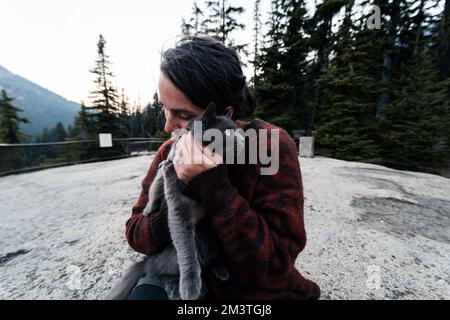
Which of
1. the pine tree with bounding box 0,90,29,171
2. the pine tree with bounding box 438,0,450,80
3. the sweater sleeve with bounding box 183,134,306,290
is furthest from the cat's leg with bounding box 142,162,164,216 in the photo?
the pine tree with bounding box 0,90,29,171

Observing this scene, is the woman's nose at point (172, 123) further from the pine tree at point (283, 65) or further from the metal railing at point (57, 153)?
the pine tree at point (283, 65)

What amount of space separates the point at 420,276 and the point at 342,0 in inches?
475

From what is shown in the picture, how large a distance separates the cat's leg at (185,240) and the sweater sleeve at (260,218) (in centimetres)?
9

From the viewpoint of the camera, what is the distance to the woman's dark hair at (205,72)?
1025 millimetres

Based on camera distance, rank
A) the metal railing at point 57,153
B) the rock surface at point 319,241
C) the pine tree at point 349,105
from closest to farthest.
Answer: the rock surface at point 319,241, the metal railing at point 57,153, the pine tree at point 349,105

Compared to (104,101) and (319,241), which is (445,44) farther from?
(104,101)

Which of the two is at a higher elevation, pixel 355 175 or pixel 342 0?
pixel 342 0

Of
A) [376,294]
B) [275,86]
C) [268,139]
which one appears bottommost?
[376,294]

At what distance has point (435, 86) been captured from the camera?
888 cm

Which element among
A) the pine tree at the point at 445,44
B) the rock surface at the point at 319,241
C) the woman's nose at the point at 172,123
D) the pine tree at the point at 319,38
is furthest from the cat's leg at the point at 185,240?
the pine tree at the point at 445,44
